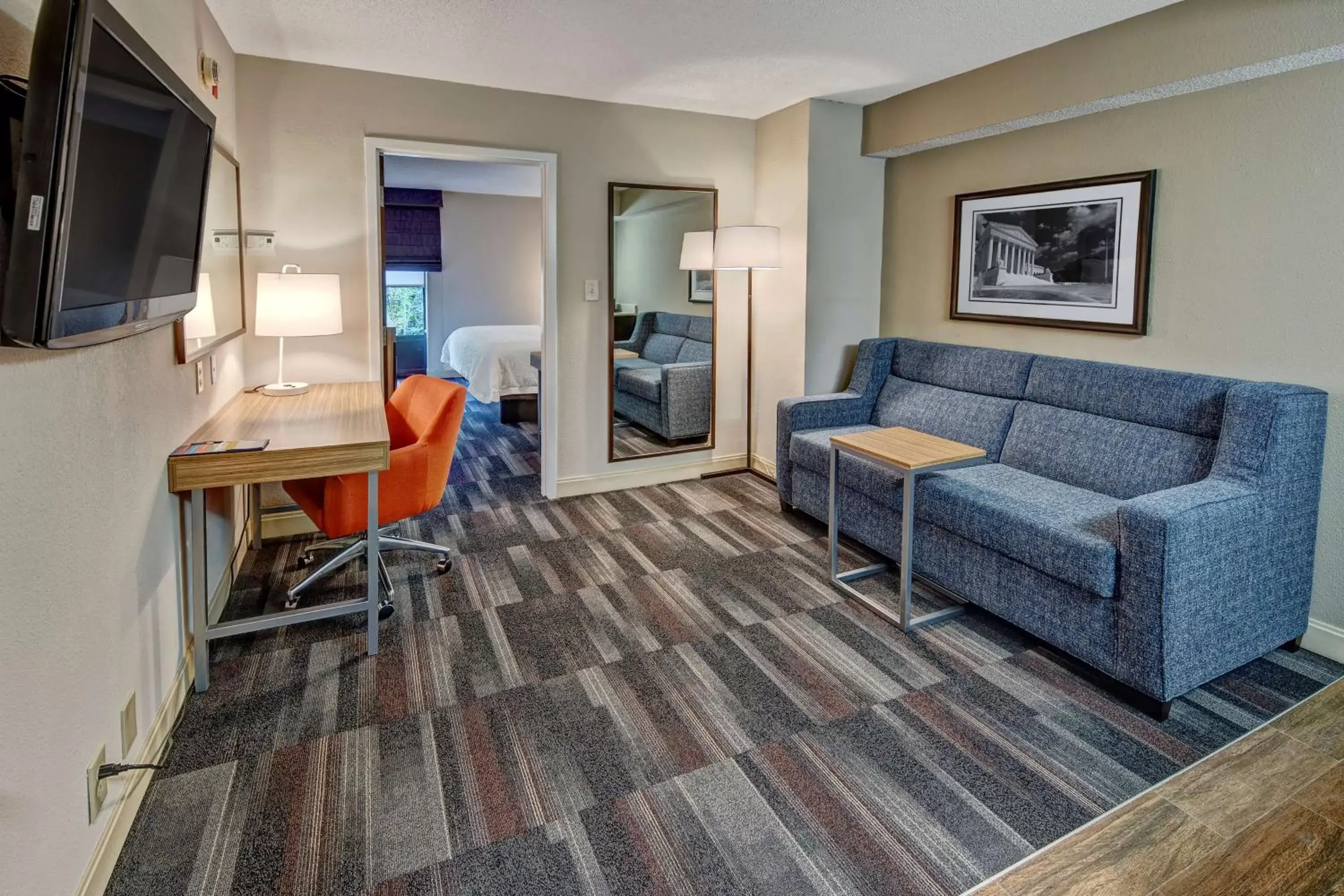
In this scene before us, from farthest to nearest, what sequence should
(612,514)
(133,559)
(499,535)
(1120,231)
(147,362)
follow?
(612,514) < (499,535) < (1120,231) < (147,362) < (133,559)

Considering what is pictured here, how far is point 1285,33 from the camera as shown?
2367 millimetres

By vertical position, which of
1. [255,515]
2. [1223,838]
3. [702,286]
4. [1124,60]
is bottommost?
[1223,838]

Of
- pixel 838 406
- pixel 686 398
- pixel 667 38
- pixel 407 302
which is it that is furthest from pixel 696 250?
pixel 407 302

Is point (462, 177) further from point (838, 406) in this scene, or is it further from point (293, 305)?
point (838, 406)

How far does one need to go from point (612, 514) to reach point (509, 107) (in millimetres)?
2176

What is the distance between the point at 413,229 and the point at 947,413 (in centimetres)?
633

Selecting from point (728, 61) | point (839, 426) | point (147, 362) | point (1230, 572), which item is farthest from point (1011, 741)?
point (728, 61)

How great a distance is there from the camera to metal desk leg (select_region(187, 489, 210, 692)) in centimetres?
226

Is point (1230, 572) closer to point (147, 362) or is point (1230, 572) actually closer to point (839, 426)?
point (839, 426)

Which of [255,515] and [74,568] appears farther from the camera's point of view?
[255,515]

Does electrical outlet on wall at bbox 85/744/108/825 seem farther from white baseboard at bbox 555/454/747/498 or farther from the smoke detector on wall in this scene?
white baseboard at bbox 555/454/747/498

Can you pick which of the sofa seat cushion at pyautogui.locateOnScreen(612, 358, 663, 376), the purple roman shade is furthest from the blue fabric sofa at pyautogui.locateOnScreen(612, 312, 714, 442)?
the purple roman shade

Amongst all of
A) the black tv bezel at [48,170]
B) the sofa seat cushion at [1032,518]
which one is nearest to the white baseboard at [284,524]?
the black tv bezel at [48,170]

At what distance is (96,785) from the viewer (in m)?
1.54
